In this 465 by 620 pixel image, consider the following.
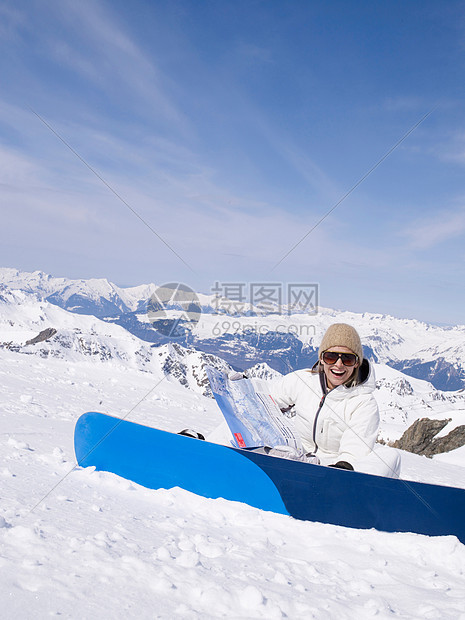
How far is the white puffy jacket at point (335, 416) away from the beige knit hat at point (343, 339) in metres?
0.22

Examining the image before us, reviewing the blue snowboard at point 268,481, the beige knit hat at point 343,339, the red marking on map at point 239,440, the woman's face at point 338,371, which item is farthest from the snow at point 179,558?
the beige knit hat at point 343,339

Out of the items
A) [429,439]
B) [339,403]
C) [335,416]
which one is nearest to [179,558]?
[335,416]

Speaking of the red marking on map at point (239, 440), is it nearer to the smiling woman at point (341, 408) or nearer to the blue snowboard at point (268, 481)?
the blue snowboard at point (268, 481)

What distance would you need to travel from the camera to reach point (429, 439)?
19062 mm

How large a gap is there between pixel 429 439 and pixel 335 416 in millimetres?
17758

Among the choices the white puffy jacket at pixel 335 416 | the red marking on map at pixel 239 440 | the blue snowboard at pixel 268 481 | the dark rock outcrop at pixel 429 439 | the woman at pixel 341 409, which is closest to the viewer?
the blue snowboard at pixel 268 481

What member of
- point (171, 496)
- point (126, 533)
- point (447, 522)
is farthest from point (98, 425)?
point (447, 522)

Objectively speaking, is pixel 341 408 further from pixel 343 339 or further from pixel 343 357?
pixel 343 339

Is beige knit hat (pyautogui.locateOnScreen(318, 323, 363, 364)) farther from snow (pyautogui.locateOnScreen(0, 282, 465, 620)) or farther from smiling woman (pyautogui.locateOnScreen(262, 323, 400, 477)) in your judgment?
Answer: snow (pyautogui.locateOnScreen(0, 282, 465, 620))

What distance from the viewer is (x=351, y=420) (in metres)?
4.04

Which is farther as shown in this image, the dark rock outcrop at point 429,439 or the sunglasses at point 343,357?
the dark rock outcrop at point 429,439

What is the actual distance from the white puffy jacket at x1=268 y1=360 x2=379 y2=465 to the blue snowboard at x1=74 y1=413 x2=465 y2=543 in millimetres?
439

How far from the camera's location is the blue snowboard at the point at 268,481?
334 cm

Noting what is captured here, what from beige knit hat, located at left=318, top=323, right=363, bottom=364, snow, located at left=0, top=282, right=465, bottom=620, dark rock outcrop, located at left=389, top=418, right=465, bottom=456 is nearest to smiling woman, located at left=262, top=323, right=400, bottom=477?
beige knit hat, located at left=318, top=323, right=363, bottom=364
